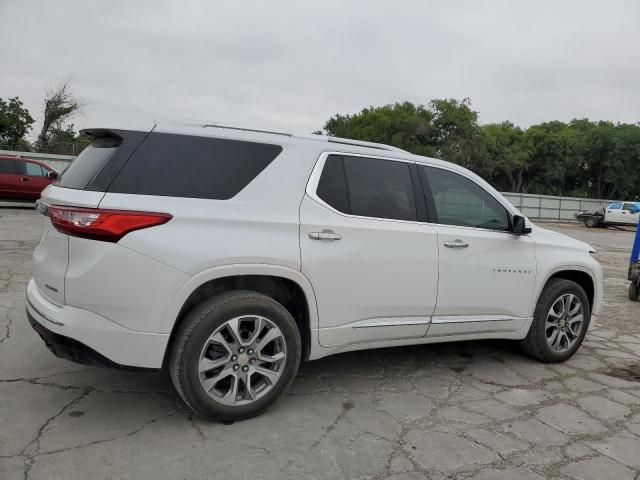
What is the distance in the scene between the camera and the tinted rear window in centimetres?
298

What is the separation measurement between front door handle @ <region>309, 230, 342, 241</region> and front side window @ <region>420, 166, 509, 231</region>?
939 mm

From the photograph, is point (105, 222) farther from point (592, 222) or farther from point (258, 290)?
point (592, 222)

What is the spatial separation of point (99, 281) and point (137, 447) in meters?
0.91

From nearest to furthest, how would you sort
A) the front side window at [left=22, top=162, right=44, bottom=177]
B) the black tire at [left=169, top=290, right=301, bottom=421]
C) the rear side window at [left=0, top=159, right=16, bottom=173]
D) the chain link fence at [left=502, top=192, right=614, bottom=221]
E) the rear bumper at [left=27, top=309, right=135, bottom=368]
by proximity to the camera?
the rear bumper at [left=27, top=309, right=135, bottom=368] < the black tire at [left=169, top=290, right=301, bottom=421] < the rear side window at [left=0, top=159, right=16, bottom=173] < the front side window at [left=22, top=162, right=44, bottom=177] < the chain link fence at [left=502, top=192, right=614, bottom=221]

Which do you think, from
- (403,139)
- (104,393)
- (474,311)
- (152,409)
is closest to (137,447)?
(152,409)

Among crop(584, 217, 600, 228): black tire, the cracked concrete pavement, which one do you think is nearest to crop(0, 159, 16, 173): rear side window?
the cracked concrete pavement

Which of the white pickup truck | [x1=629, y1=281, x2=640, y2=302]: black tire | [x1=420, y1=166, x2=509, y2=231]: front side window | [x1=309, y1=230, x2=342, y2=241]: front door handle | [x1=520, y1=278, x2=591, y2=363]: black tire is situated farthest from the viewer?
the white pickup truck

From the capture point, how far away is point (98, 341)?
2789 mm

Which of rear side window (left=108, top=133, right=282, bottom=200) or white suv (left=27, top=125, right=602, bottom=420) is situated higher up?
rear side window (left=108, top=133, right=282, bottom=200)

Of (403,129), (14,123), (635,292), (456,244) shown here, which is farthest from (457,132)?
(456,244)

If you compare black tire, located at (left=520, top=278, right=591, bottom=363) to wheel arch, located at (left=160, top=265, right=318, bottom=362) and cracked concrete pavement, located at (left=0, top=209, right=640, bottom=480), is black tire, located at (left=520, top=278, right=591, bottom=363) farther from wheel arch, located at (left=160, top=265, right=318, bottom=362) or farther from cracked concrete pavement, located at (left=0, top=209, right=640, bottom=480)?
wheel arch, located at (left=160, top=265, right=318, bottom=362)

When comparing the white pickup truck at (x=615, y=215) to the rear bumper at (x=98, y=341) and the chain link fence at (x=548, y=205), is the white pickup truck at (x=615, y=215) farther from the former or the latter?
the rear bumper at (x=98, y=341)

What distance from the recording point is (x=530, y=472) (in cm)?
277

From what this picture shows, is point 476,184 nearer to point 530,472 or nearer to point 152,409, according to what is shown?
point 530,472
